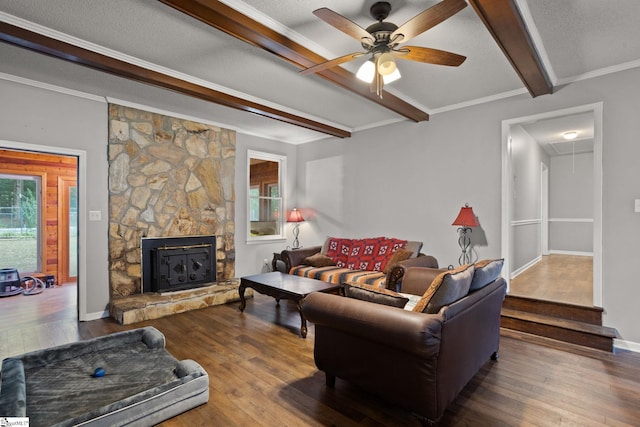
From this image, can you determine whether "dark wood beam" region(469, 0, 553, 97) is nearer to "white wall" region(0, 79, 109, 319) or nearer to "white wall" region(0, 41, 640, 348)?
"white wall" region(0, 41, 640, 348)

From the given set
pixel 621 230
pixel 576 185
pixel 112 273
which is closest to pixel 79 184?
pixel 112 273

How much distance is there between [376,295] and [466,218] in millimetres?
2193

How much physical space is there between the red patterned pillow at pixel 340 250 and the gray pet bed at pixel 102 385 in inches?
107

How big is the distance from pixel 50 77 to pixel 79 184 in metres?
1.14

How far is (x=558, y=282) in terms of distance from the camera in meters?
4.69

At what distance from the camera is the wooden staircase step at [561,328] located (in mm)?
3004

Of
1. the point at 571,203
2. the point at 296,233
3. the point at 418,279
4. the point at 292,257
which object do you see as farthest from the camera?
the point at 571,203

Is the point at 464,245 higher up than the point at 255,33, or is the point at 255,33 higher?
the point at 255,33

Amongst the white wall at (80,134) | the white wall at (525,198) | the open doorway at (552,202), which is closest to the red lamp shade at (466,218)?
the open doorway at (552,202)

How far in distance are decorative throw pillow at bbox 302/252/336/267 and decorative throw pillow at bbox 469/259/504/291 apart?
260 centimetres

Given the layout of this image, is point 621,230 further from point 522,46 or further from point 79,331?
point 79,331

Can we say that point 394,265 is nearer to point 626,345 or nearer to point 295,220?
point 626,345

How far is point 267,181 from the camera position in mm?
6172

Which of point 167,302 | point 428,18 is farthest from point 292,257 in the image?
point 428,18
